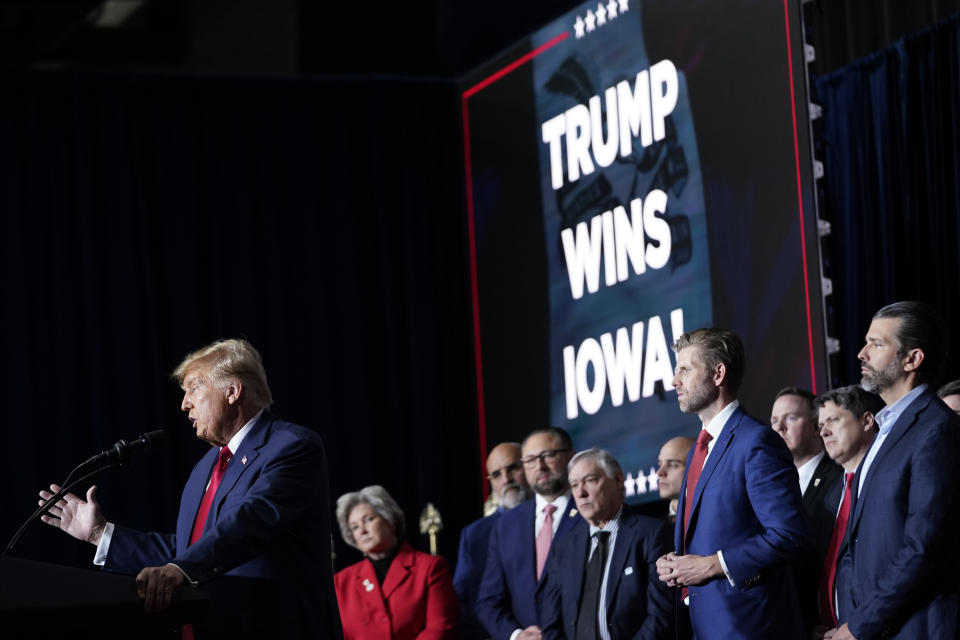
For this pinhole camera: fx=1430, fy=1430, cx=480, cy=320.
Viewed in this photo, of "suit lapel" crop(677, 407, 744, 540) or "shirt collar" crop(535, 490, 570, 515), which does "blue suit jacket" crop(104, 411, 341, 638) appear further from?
"shirt collar" crop(535, 490, 570, 515)

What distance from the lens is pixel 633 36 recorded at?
290 inches

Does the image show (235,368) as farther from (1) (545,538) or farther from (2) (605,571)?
(1) (545,538)

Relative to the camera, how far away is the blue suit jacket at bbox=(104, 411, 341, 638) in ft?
11.6

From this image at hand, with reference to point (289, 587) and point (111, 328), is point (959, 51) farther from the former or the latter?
point (111, 328)

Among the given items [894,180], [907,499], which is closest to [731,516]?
[907,499]

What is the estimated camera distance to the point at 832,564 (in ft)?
15.5

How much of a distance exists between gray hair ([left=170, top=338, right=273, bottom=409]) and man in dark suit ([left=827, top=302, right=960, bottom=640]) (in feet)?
5.48

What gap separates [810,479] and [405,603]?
1.78 meters

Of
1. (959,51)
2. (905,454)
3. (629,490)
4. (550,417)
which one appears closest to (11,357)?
(550,417)

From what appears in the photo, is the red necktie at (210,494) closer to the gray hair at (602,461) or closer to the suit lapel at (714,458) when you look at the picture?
the suit lapel at (714,458)

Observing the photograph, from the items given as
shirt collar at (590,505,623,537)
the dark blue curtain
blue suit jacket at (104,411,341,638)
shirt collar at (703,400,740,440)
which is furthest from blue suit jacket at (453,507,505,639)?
blue suit jacket at (104,411,341,638)

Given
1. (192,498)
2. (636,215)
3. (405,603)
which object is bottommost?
(405,603)

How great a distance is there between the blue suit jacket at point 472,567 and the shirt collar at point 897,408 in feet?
9.08

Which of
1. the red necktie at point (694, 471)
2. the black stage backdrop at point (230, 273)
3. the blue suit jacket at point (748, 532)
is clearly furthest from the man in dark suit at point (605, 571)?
the black stage backdrop at point (230, 273)
